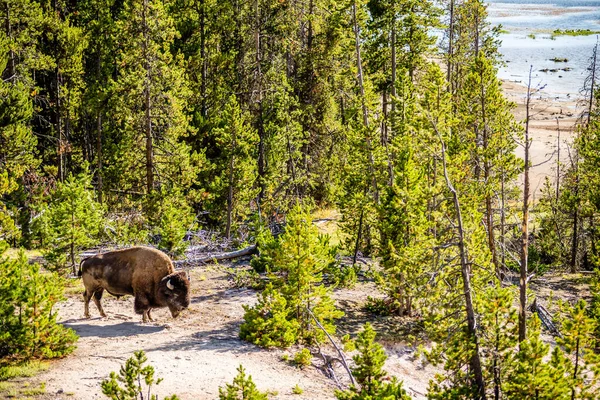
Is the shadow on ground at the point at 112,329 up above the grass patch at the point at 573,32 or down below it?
below

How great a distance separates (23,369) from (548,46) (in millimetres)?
130137

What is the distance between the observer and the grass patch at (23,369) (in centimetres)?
1157

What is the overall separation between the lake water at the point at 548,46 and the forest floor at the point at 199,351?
44.7 m

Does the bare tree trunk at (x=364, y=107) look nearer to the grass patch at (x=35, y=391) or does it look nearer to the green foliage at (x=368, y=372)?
the green foliage at (x=368, y=372)

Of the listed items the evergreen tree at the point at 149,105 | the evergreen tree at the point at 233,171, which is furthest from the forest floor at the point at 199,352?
the evergreen tree at the point at 149,105

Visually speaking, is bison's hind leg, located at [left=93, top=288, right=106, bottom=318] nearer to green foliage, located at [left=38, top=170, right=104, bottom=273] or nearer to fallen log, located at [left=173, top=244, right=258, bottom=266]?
green foliage, located at [left=38, top=170, right=104, bottom=273]

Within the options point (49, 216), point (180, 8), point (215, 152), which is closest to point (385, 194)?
point (49, 216)

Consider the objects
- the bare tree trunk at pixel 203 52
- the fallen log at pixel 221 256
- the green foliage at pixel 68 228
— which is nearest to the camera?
the green foliage at pixel 68 228

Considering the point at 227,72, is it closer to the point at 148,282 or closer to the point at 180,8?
the point at 180,8

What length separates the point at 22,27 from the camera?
29.6 meters

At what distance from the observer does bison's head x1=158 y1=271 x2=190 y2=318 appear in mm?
15125

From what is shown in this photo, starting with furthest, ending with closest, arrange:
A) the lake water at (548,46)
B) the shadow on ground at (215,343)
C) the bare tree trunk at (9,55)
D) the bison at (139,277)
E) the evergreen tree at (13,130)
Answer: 1. the lake water at (548,46)
2. the bare tree trunk at (9,55)
3. the evergreen tree at (13,130)
4. the bison at (139,277)
5. the shadow on ground at (215,343)

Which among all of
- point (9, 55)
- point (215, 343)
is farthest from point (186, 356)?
point (9, 55)

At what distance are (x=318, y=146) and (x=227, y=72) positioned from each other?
687 cm
